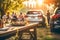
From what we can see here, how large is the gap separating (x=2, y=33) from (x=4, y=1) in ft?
66.8

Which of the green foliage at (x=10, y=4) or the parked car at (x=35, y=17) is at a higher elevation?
the green foliage at (x=10, y=4)

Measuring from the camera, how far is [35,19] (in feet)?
79.6

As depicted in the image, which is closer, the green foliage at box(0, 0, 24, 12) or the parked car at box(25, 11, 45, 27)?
the parked car at box(25, 11, 45, 27)

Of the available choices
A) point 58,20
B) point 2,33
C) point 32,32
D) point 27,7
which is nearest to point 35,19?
point 58,20

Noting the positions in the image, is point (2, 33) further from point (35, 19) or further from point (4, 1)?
point (4, 1)

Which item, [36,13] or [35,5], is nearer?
[36,13]

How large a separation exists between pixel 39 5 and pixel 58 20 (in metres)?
27.7

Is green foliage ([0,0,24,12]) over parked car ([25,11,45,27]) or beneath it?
over

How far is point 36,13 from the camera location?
2488 centimetres

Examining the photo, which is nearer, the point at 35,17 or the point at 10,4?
the point at 35,17

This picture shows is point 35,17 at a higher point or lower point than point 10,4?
lower

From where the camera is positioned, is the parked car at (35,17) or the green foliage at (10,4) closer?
the parked car at (35,17)

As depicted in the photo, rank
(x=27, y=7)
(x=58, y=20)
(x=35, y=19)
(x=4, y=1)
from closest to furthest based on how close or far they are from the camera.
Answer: (x=58, y=20) < (x=35, y=19) < (x=4, y=1) < (x=27, y=7)

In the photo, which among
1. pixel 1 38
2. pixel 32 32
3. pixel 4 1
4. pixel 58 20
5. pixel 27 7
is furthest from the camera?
pixel 27 7
